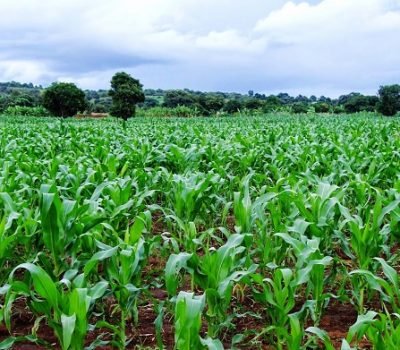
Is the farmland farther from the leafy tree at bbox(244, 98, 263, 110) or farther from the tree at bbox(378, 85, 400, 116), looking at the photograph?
the leafy tree at bbox(244, 98, 263, 110)

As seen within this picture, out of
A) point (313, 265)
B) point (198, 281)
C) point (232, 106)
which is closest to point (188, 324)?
point (198, 281)

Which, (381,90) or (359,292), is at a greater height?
(381,90)

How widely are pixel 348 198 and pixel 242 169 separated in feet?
6.99

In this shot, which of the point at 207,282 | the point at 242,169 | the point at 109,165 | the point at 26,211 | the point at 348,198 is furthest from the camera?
the point at 242,169

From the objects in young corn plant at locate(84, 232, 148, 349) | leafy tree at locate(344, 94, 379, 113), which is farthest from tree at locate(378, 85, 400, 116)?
young corn plant at locate(84, 232, 148, 349)

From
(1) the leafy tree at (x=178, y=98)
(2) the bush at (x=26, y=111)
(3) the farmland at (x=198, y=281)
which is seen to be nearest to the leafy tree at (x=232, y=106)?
(1) the leafy tree at (x=178, y=98)

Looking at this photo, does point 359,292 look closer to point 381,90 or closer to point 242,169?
point 242,169

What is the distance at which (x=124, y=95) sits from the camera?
51.7 m

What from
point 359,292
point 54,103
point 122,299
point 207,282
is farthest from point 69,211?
point 54,103

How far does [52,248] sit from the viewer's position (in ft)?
11.1

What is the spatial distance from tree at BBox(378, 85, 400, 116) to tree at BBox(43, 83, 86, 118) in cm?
3393

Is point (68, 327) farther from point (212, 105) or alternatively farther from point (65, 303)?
point (212, 105)

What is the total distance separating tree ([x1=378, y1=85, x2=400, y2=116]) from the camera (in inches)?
2267

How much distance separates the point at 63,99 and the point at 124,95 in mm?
10983
